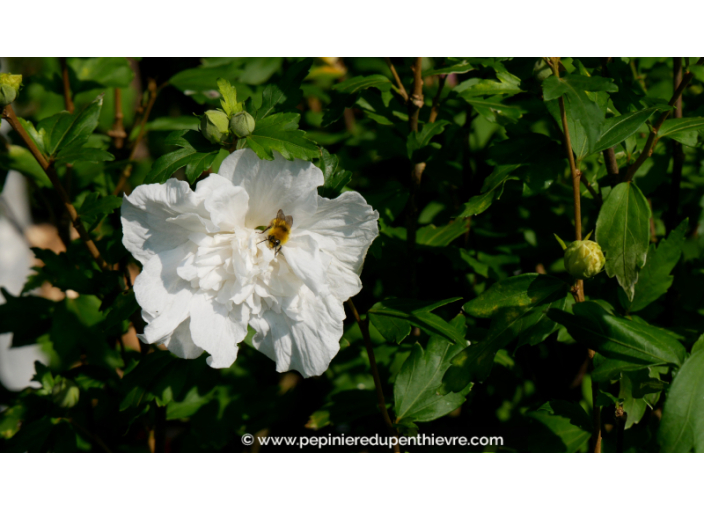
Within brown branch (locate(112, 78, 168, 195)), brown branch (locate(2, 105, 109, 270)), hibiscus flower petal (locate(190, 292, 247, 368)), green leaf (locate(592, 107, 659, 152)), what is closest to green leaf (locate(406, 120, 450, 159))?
green leaf (locate(592, 107, 659, 152))

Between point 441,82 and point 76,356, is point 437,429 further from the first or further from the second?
point 76,356

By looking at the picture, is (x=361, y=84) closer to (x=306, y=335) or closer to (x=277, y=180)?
(x=277, y=180)

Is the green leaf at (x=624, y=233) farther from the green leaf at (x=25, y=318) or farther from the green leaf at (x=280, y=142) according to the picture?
the green leaf at (x=25, y=318)

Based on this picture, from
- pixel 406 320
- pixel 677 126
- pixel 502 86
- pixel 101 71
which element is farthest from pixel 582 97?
pixel 101 71

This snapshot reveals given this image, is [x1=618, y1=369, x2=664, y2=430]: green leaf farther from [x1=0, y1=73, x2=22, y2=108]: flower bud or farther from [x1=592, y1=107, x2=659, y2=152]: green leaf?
[x1=0, y1=73, x2=22, y2=108]: flower bud

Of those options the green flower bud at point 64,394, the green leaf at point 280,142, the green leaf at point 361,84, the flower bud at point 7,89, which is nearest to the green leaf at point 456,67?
the green leaf at point 361,84

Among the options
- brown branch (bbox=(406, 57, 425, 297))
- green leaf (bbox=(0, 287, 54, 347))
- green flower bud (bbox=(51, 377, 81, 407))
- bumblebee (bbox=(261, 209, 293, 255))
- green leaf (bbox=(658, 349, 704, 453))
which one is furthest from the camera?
green leaf (bbox=(0, 287, 54, 347))

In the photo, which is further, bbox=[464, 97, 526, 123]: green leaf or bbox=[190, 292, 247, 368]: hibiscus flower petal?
bbox=[464, 97, 526, 123]: green leaf

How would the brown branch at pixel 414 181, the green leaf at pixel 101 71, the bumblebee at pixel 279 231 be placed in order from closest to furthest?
1. the bumblebee at pixel 279 231
2. the brown branch at pixel 414 181
3. the green leaf at pixel 101 71
